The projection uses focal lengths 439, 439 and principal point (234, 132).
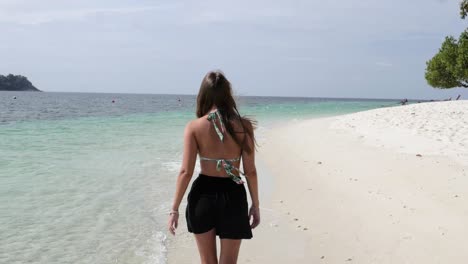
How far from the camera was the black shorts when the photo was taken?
10.4 feet

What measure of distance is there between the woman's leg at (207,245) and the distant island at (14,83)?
627 ft

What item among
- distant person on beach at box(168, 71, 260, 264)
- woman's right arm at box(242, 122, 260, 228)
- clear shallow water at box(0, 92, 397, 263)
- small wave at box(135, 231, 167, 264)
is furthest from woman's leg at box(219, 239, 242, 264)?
small wave at box(135, 231, 167, 264)

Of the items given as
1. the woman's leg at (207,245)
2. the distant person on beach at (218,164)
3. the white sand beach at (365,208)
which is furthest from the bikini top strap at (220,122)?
the white sand beach at (365,208)

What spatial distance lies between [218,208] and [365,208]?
4.45 metres

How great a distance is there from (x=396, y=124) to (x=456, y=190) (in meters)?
11.8

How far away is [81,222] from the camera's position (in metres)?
6.86

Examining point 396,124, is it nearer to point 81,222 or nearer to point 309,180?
point 309,180

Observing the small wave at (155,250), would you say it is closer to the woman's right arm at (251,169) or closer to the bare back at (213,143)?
the woman's right arm at (251,169)

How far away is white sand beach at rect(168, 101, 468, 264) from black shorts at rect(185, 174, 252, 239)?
2.13 meters

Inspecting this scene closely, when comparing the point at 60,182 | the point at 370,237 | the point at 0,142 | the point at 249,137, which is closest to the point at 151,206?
the point at 60,182

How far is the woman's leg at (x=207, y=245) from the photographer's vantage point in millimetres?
3232

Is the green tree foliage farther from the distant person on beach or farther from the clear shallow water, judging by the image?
the distant person on beach

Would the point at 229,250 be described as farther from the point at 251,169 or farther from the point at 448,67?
the point at 448,67

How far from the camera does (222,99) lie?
10.4ft
